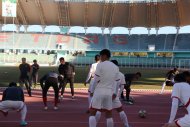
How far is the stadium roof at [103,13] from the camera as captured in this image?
7038 centimetres

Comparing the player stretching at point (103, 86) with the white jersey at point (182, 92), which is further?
the player stretching at point (103, 86)

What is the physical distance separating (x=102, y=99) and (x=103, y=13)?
66925 mm

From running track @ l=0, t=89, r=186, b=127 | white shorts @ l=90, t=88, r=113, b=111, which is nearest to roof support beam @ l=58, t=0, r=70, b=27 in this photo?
running track @ l=0, t=89, r=186, b=127

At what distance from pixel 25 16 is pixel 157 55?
92.1 ft

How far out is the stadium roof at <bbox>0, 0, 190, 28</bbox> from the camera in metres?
70.4

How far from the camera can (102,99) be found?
8055 millimetres

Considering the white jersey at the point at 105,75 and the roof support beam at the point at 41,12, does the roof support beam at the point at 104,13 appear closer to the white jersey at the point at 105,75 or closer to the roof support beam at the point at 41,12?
the roof support beam at the point at 41,12

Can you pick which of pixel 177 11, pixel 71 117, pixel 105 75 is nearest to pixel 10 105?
pixel 71 117

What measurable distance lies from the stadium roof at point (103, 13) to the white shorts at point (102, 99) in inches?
2399

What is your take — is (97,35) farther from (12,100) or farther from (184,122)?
(184,122)

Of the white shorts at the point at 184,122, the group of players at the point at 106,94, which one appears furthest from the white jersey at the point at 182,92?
the white shorts at the point at 184,122

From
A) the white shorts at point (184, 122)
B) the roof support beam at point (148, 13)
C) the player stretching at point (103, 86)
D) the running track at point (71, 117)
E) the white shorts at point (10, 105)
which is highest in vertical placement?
the roof support beam at point (148, 13)

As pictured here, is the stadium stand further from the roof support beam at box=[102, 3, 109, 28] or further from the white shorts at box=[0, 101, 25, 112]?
the white shorts at box=[0, 101, 25, 112]

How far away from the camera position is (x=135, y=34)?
78250 mm
